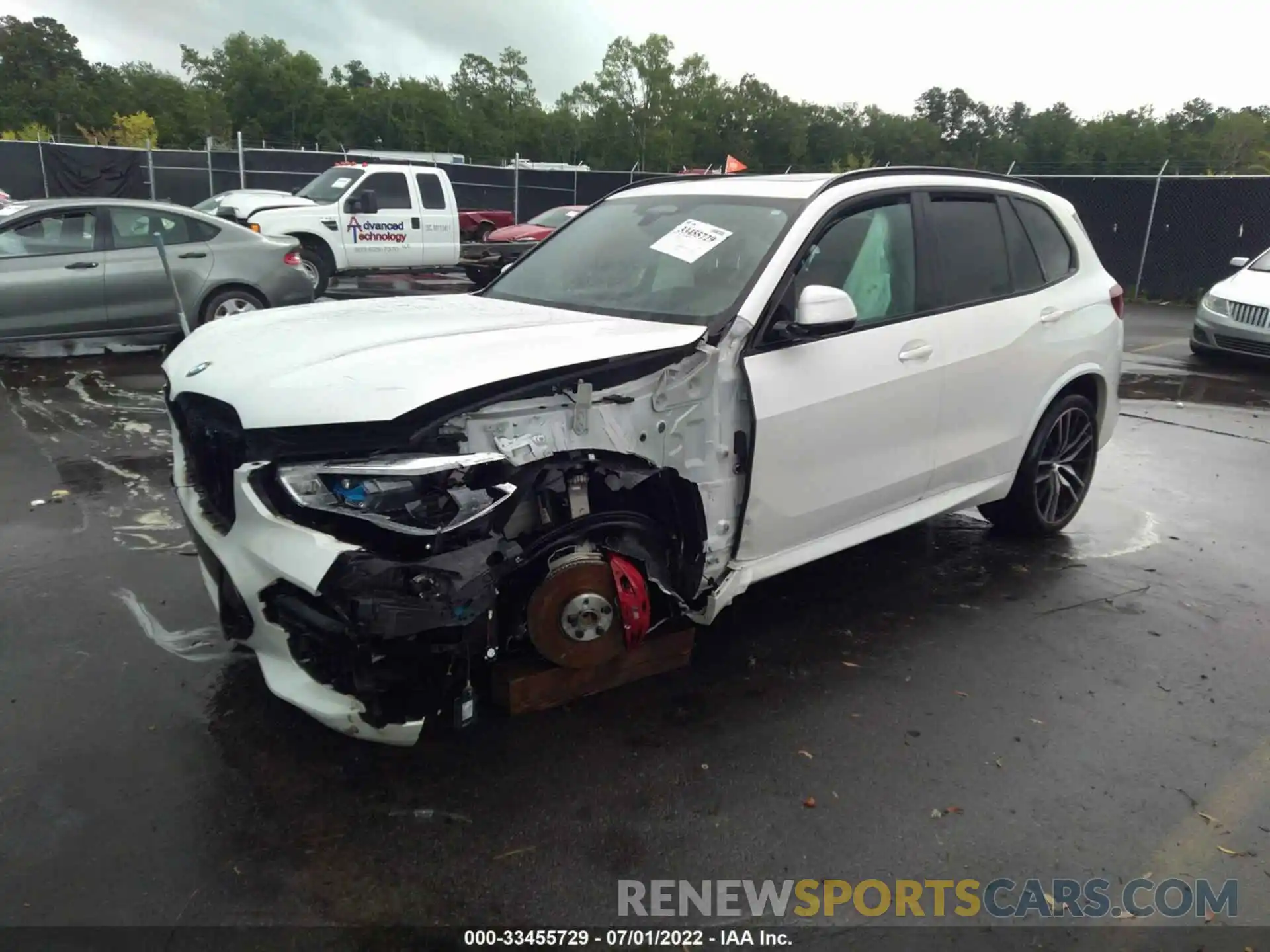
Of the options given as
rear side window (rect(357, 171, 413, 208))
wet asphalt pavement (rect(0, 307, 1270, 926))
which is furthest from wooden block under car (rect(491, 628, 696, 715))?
rear side window (rect(357, 171, 413, 208))

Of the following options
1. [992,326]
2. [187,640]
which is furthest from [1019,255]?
[187,640]

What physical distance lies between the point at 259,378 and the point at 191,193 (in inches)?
1095

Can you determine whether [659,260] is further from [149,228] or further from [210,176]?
[210,176]

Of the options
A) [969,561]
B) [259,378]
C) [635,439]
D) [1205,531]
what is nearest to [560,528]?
[635,439]

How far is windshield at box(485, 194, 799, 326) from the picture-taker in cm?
365

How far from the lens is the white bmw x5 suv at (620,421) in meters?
2.68

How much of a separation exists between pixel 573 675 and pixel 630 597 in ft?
1.26

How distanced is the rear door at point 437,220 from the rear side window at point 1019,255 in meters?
12.7

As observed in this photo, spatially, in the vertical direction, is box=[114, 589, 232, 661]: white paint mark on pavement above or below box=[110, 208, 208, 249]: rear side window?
below

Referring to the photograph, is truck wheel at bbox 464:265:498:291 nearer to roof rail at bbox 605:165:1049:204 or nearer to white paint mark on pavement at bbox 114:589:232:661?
roof rail at bbox 605:165:1049:204

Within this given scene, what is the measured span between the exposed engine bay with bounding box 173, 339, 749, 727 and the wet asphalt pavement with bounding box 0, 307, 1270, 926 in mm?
369

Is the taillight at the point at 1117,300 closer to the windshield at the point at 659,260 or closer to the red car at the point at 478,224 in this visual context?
Answer: the windshield at the point at 659,260

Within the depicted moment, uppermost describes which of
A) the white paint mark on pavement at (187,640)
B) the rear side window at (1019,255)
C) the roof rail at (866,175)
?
the roof rail at (866,175)

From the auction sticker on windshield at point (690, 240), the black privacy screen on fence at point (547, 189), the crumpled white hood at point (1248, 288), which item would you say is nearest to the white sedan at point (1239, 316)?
the crumpled white hood at point (1248, 288)
